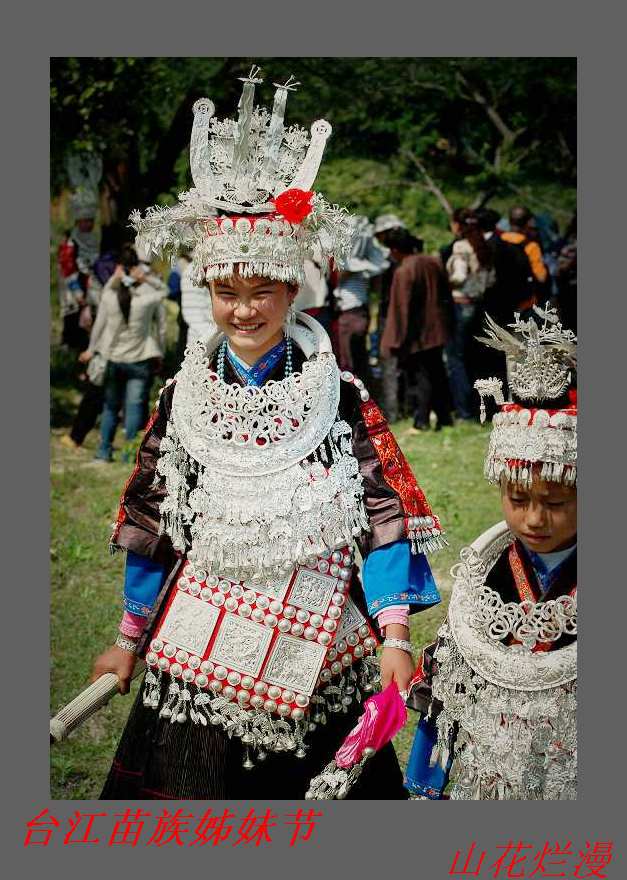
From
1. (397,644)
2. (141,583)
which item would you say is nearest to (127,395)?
(141,583)

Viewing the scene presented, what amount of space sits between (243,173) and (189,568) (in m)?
1.05

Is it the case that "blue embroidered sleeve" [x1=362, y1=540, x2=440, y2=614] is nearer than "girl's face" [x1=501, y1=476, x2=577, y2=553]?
No

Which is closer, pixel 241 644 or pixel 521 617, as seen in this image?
pixel 521 617

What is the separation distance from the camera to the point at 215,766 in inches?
126

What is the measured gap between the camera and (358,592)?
130 inches

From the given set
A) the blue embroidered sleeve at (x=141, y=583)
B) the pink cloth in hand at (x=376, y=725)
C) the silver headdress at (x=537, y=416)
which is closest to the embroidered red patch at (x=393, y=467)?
the silver headdress at (x=537, y=416)

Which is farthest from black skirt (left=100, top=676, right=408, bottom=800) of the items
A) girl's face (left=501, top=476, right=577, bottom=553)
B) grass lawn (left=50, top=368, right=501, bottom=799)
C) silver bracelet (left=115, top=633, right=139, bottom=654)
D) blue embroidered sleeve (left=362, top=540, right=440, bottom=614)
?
girl's face (left=501, top=476, right=577, bottom=553)

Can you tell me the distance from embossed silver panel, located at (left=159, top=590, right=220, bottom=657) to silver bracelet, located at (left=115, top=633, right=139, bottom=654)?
0.15 metres

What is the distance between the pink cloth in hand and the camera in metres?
3.05

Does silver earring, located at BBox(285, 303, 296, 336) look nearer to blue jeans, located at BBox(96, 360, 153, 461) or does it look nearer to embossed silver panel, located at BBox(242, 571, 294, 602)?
embossed silver panel, located at BBox(242, 571, 294, 602)

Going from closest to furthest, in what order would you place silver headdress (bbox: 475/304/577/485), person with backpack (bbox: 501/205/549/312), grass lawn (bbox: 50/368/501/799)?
silver headdress (bbox: 475/304/577/485), grass lawn (bbox: 50/368/501/799), person with backpack (bbox: 501/205/549/312)

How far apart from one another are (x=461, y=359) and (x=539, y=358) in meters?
3.14

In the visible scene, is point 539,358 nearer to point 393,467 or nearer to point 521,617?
point 393,467

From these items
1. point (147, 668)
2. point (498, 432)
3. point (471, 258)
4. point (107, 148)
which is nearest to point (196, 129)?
point (498, 432)
